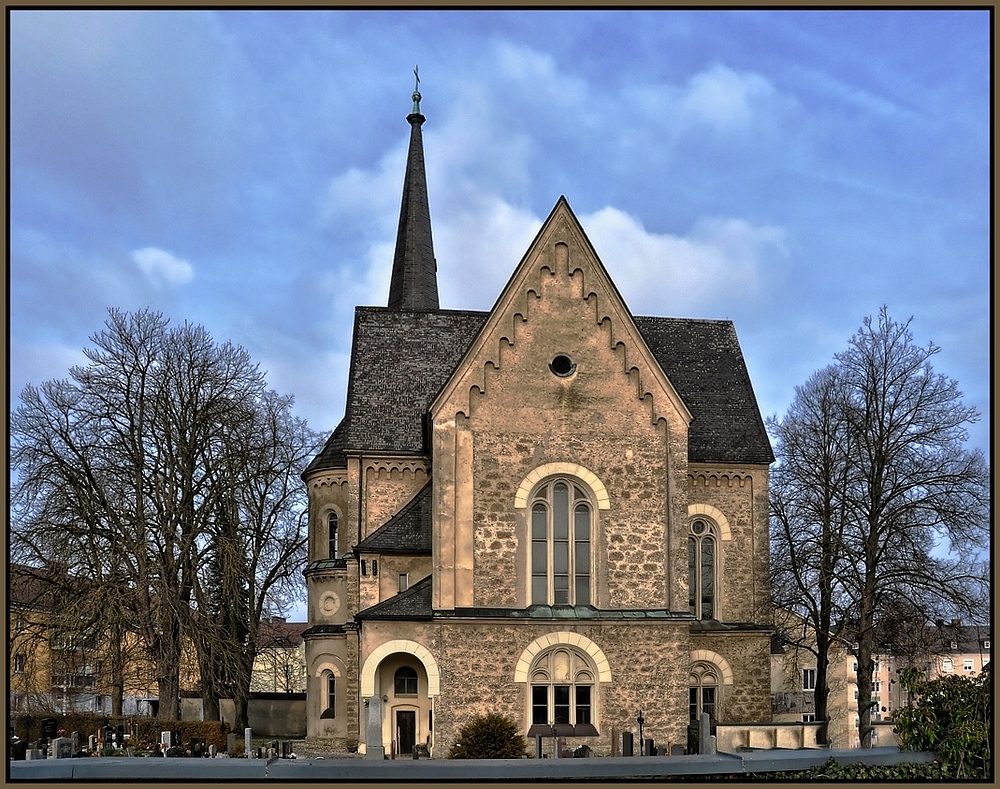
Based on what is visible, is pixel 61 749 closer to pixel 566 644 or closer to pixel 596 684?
pixel 566 644

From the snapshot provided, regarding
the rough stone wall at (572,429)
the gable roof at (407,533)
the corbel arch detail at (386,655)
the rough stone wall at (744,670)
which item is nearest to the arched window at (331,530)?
the gable roof at (407,533)

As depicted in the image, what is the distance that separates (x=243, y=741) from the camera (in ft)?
135

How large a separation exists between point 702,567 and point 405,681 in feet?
33.6

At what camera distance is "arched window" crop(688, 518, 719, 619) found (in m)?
38.8

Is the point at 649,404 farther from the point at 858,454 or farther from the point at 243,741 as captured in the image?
the point at 243,741

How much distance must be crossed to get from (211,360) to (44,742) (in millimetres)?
14307

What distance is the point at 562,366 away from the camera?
34250 millimetres

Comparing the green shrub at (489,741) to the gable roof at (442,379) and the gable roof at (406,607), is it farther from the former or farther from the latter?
the gable roof at (442,379)

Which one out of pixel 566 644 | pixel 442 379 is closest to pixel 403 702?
pixel 566 644

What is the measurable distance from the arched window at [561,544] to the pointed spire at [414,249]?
1949 centimetres

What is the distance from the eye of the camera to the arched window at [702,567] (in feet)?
127

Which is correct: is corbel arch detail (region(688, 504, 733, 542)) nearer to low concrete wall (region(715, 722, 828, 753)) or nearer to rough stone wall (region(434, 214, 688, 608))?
rough stone wall (region(434, 214, 688, 608))

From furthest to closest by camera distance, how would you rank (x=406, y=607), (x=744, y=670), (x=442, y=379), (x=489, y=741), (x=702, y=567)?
(x=442, y=379) < (x=702, y=567) < (x=744, y=670) < (x=406, y=607) < (x=489, y=741)

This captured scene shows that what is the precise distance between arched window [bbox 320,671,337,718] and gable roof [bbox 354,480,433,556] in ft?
16.5
